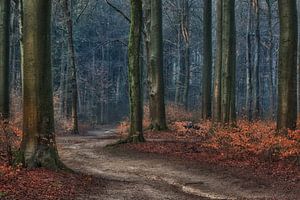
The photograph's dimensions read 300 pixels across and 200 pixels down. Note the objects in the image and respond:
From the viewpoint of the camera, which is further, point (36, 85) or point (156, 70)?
point (156, 70)

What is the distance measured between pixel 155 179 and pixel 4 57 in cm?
1146

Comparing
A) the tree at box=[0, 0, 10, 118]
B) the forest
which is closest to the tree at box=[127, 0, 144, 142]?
the forest

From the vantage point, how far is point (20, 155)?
425 inches

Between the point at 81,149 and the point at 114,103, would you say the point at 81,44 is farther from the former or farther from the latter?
the point at 81,149

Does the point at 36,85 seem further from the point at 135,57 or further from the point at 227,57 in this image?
the point at 227,57

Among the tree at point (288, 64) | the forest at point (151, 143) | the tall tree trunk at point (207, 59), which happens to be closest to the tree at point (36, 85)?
the forest at point (151, 143)

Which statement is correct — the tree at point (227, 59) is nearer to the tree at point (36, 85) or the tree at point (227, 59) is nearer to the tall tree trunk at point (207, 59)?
the tall tree trunk at point (207, 59)

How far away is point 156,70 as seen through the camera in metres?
23.0

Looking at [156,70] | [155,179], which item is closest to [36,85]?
[155,179]

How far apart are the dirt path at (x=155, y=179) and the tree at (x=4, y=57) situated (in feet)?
15.5

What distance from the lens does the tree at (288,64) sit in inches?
599

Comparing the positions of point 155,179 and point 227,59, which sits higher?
point 227,59

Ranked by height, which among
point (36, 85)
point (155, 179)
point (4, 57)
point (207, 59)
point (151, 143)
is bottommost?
point (155, 179)

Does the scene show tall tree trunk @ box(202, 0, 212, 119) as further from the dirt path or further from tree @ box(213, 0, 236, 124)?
the dirt path
